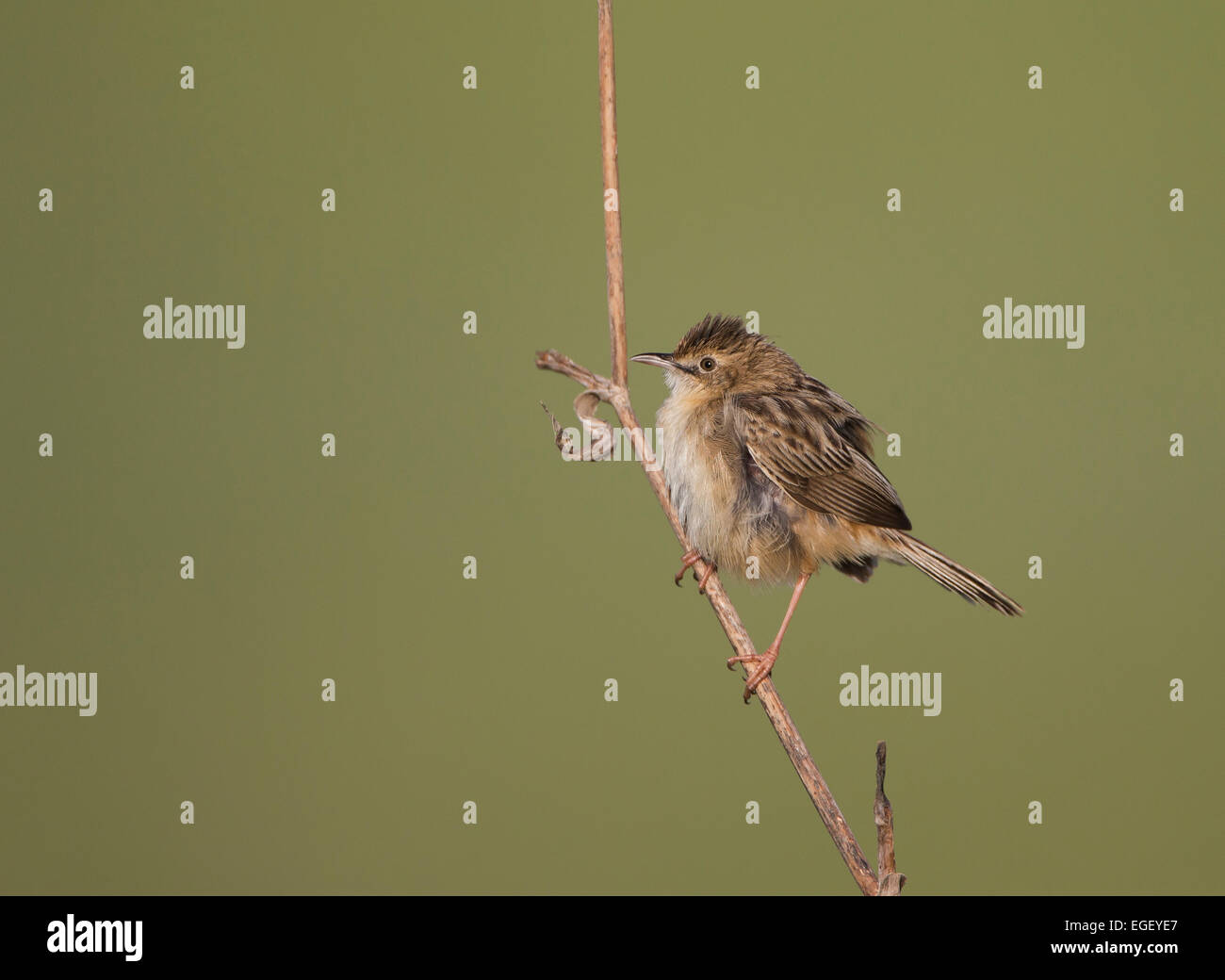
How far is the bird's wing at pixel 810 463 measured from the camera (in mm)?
3572

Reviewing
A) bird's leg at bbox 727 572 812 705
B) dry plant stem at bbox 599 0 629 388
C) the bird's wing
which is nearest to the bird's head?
the bird's wing

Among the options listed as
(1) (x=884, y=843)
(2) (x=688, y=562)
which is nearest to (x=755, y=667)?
(2) (x=688, y=562)

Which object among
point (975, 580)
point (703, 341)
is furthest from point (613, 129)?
point (975, 580)

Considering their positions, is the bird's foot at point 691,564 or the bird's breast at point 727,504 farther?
the bird's breast at point 727,504

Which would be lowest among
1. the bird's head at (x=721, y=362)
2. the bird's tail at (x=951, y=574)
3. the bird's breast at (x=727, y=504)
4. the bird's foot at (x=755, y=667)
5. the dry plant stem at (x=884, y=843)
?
the dry plant stem at (x=884, y=843)

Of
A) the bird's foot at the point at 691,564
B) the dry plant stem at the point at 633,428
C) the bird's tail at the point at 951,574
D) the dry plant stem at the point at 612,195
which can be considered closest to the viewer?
the dry plant stem at the point at 633,428

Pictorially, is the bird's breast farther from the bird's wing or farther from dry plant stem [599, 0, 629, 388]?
dry plant stem [599, 0, 629, 388]

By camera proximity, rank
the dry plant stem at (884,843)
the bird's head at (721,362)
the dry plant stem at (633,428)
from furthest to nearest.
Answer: the bird's head at (721,362) < the dry plant stem at (633,428) < the dry plant stem at (884,843)

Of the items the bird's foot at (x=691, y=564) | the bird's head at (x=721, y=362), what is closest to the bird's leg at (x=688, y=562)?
the bird's foot at (x=691, y=564)

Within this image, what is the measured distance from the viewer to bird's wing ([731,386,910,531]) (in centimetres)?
357

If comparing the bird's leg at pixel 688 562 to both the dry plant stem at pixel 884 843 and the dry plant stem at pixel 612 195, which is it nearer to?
the dry plant stem at pixel 612 195

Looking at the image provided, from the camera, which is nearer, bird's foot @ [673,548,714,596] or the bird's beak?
bird's foot @ [673,548,714,596]

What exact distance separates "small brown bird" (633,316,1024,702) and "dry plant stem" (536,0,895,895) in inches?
23.7

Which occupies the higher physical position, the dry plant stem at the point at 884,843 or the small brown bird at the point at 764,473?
the small brown bird at the point at 764,473
